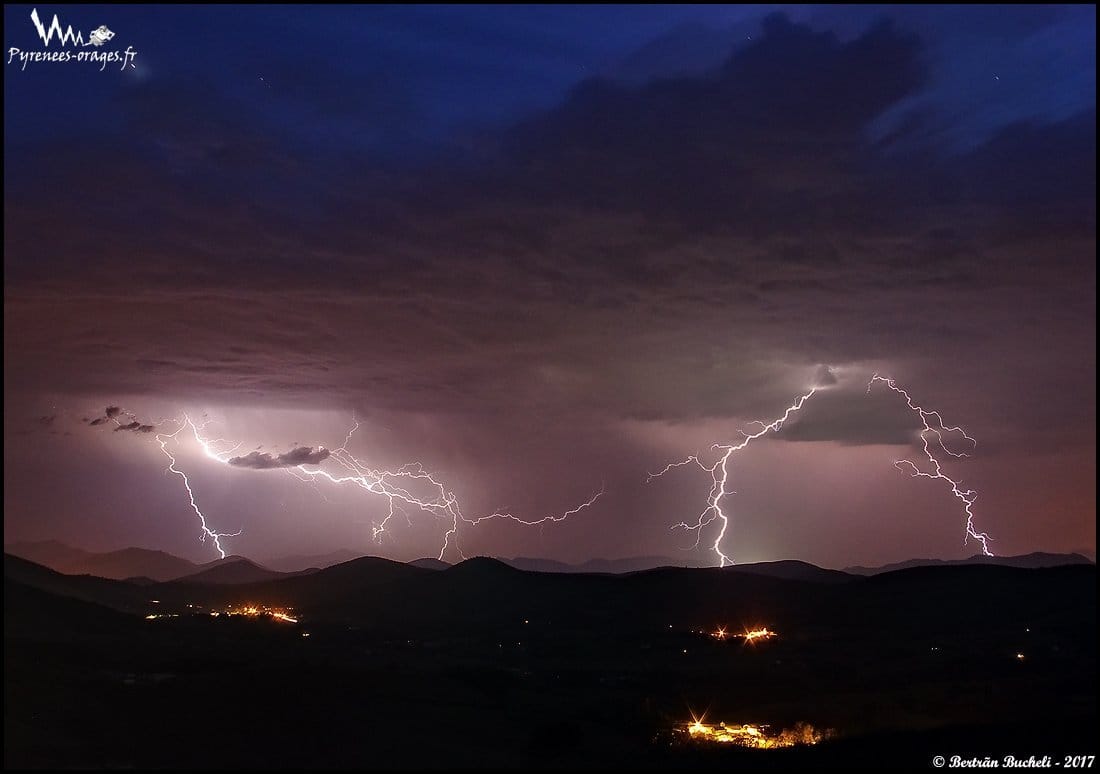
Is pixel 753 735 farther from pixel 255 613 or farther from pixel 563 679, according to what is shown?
pixel 255 613

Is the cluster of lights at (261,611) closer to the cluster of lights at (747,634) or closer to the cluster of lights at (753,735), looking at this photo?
the cluster of lights at (747,634)

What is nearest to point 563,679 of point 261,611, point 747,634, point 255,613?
point 747,634

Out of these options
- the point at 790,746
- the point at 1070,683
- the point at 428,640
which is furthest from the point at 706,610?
the point at 790,746

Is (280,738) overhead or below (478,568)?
below

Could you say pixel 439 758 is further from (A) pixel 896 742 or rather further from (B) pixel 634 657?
(B) pixel 634 657

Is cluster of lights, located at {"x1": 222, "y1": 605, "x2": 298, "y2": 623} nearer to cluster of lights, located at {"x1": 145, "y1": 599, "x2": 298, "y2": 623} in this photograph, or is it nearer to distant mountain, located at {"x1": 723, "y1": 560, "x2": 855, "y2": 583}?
cluster of lights, located at {"x1": 145, "y1": 599, "x2": 298, "y2": 623}

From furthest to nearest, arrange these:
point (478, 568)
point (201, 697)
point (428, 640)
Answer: point (478, 568), point (428, 640), point (201, 697)
